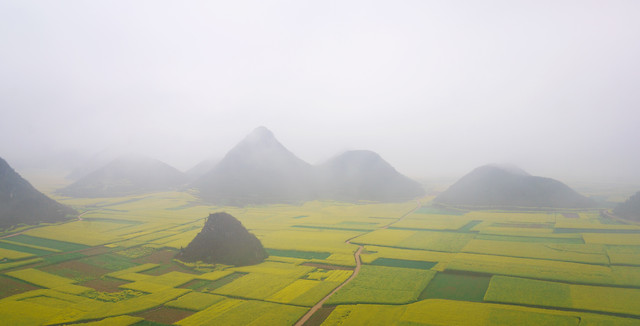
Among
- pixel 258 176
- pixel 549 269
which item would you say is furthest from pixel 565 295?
pixel 258 176

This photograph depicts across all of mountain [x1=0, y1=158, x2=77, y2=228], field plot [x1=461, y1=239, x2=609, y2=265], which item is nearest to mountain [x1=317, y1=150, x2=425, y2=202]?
field plot [x1=461, y1=239, x2=609, y2=265]

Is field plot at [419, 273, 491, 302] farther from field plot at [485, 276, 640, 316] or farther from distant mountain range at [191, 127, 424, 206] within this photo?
distant mountain range at [191, 127, 424, 206]

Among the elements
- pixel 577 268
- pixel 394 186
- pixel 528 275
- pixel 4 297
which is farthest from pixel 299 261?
pixel 394 186

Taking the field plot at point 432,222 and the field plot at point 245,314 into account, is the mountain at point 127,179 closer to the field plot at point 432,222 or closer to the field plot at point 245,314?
the field plot at point 432,222

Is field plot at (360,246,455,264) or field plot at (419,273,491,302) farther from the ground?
field plot at (360,246,455,264)

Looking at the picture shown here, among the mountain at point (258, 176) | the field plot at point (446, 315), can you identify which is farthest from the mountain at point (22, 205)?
the field plot at point (446, 315)

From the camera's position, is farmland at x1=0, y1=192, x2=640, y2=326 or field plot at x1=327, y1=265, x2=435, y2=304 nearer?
farmland at x1=0, y1=192, x2=640, y2=326
